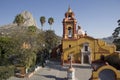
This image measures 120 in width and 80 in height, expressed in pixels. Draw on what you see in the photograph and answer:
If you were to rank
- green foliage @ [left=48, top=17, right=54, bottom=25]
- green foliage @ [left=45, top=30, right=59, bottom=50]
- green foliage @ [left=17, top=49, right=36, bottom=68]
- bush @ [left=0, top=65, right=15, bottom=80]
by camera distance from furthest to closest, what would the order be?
green foliage @ [left=48, top=17, right=54, bottom=25] → green foliage @ [left=45, top=30, right=59, bottom=50] → green foliage @ [left=17, top=49, right=36, bottom=68] → bush @ [left=0, top=65, right=15, bottom=80]

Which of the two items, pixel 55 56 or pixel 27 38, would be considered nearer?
pixel 27 38

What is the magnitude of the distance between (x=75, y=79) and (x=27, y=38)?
1182cm

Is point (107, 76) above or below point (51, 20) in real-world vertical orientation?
below

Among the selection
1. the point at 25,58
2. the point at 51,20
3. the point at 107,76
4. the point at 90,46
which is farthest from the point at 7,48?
the point at 51,20

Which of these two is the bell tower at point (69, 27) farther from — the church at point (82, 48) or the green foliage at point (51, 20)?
the green foliage at point (51, 20)

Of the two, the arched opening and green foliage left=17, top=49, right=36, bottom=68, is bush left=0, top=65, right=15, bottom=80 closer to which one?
green foliage left=17, top=49, right=36, bottom=68

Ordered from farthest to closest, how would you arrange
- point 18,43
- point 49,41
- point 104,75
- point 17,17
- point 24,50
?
1. point 17,17
2. point 49,41
3. point 18,43
4. point 24,50
5. point 104,75

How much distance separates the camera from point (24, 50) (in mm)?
30641

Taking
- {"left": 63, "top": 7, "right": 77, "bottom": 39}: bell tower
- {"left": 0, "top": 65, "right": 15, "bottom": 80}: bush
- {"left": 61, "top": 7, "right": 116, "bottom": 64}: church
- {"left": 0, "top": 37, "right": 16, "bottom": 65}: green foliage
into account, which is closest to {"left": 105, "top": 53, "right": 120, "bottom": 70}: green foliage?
{"left": 61, "top": 7, "right": 116, "bottom": 64}: church

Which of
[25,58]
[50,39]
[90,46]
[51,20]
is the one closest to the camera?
[25,58]

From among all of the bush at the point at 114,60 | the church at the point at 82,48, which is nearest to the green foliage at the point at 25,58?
the church at the point at 82,48

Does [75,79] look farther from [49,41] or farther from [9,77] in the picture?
[49,41]

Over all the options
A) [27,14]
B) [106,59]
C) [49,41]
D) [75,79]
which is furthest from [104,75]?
[27,14]

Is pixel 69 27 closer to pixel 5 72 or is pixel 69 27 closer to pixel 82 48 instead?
pixel 82 48
